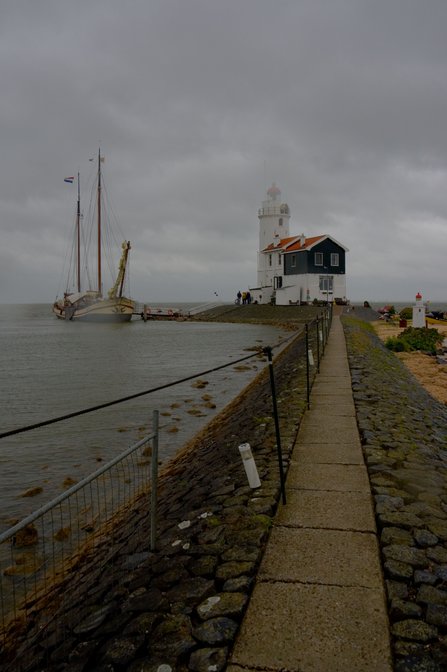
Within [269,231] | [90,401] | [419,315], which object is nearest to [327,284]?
[269,231]

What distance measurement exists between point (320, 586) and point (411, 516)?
1.63 meters

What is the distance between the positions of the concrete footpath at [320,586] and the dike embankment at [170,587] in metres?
0.16

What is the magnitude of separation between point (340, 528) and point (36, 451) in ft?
31.2

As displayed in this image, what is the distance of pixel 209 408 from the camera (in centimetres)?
1681

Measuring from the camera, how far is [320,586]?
3.92 m

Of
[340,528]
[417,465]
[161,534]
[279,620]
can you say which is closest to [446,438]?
[417,465]

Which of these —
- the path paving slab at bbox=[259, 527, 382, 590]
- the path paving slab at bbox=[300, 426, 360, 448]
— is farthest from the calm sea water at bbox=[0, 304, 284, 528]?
the path paving slab at bbox=[259, 527, 382, 590]

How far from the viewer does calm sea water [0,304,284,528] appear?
10.9 meters

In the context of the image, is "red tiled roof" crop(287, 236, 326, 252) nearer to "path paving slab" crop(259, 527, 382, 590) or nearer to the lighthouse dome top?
the lighthouse dome top

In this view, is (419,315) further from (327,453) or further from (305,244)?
(327,453)

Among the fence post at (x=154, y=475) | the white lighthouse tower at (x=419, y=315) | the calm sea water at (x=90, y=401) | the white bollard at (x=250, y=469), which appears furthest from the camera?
the white lighthouse tower at (x=419, y=315)

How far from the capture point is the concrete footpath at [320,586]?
10.5 feet

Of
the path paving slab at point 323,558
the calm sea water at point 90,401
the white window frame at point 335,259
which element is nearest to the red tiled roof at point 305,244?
the white window frame at point 335,259

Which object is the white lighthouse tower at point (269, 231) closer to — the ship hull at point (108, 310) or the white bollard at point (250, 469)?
the ship hull at point (108, 310)
